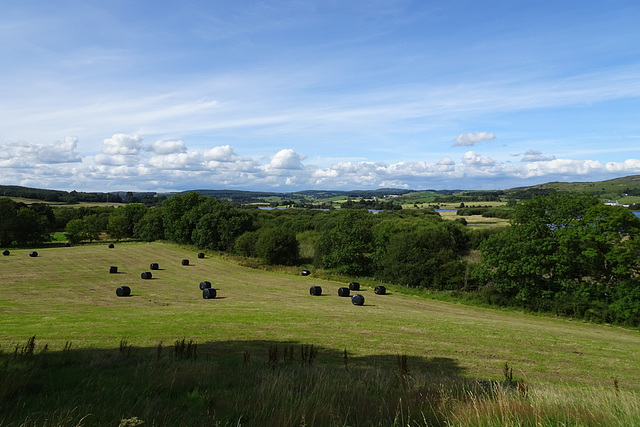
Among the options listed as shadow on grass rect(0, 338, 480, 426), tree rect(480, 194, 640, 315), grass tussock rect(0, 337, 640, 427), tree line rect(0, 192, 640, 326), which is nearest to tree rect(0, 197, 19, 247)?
tree line rect(0, 192, 640, 326)

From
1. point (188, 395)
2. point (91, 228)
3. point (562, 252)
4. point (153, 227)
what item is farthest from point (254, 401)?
point (91, 228)

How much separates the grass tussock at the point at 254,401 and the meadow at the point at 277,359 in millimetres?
41

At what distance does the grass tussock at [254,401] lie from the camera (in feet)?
17.4

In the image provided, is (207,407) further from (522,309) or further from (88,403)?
(522,309)

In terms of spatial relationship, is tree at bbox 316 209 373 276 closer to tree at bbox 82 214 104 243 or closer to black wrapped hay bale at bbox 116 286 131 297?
black wrapped hay bale at bbox 116 286 131 297

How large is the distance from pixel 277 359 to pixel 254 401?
520 cm

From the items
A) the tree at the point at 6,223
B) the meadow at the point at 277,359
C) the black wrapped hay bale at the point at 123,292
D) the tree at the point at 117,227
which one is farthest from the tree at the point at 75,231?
the black wrapped hay bale at the point at 123,292

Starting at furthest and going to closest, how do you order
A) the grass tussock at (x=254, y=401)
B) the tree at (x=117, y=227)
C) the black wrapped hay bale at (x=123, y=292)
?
the tree at (x=117, y=227)
the black wrapped hay bale at (x=123, y=292)
the grass tussock at (x=254, y=401)

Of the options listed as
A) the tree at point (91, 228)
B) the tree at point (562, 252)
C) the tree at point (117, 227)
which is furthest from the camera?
the tree at point (117, 227)

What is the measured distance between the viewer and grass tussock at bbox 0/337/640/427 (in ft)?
17.4

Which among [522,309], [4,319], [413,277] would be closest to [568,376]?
[522,309]

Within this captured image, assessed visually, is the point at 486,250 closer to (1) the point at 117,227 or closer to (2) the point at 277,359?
(2) the point at 277,359

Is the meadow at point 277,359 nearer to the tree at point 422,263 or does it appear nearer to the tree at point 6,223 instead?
the tree at point 422,263

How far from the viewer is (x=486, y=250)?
4556 cm
